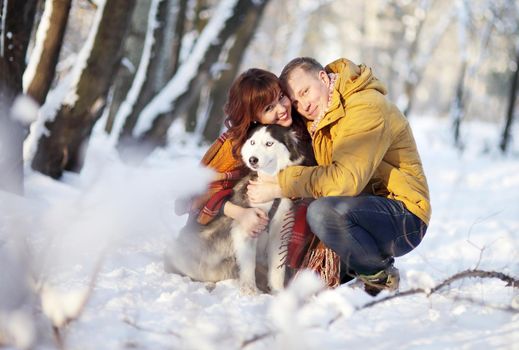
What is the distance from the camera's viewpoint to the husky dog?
3.22 metres

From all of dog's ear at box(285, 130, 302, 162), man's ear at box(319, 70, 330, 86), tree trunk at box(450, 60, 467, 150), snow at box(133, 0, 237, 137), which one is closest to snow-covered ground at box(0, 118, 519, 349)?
dog's ear at box(285, 130, 302, 162)

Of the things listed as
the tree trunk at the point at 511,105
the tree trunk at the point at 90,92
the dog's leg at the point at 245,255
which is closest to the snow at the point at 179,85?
the tree trunk at the point at 90,92

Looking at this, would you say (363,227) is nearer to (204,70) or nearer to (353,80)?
(353,80)

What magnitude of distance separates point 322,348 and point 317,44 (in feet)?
94.8

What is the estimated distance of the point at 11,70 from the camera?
162 inches

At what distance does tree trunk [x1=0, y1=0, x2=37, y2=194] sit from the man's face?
211 cm

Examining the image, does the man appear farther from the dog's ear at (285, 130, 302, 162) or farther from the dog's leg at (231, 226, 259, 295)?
the dog's leg at (231, 226, 259, 295)

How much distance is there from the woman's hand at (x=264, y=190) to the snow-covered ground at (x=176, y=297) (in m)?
0.39

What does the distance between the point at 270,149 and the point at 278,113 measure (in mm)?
219

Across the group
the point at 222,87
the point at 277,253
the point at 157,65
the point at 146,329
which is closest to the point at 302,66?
the point at 277,253

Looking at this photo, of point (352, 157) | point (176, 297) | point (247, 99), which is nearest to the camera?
point (176, 297)

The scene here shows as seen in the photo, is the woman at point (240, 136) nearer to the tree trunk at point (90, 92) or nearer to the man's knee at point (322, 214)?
the man's knee at point (322, 214)

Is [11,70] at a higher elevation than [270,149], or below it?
higher

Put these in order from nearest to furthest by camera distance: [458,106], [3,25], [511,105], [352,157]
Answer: [352,157] < [3,25] < [511,105] < [458,106]
